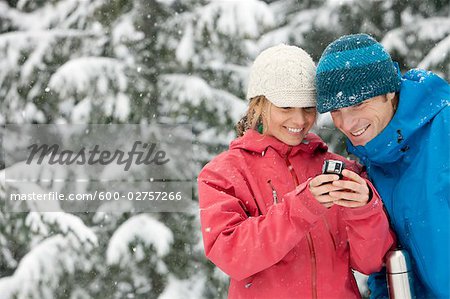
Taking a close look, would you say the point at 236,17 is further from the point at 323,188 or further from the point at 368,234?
the point at 323,188

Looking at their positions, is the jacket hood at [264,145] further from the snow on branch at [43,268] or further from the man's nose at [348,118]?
the snow on branch at [43,268]

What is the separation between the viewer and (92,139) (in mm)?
5086

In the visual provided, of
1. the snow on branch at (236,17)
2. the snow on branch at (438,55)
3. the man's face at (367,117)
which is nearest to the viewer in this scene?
the man's face at (367,117)

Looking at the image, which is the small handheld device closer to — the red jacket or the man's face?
the red jacket

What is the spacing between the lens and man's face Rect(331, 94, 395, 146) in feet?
7.00

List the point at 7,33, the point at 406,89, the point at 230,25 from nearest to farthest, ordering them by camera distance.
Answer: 1. the point at 406,89
2. the point at 230,25
3. the point at 7,33

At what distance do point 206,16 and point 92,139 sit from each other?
59.9 inches

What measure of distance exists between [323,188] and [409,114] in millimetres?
557

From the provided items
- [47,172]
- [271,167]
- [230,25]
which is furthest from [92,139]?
[271,167]

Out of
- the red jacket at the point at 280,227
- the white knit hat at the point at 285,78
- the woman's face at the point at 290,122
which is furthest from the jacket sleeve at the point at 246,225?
the white knit hat at the point at 285,78

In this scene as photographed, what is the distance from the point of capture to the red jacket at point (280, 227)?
6.36 feet

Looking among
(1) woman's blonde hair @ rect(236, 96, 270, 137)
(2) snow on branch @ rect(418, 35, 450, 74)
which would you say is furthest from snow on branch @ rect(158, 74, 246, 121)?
(1) woman's blonde hair @ rect(236, 96, 270, 137)

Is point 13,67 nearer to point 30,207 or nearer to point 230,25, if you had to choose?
point 30,207

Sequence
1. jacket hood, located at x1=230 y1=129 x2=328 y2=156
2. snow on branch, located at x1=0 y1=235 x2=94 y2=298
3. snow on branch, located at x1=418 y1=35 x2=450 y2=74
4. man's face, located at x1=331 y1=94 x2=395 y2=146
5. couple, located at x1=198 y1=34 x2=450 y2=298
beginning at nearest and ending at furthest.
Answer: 1. couple, located at x1=198 y1=34 x2=450 y2=298
2. man's face, located at x1=331 y1=94 x2=395 y2=146
3. jacket hood, located at x1=230 y1=129 x2=328 y2=156
4. snow on branch, located at x1=418 y1=35 x2=450 y2=74
5. snow on branch, located at x1=0 y1=235 x2=94 y2=298
